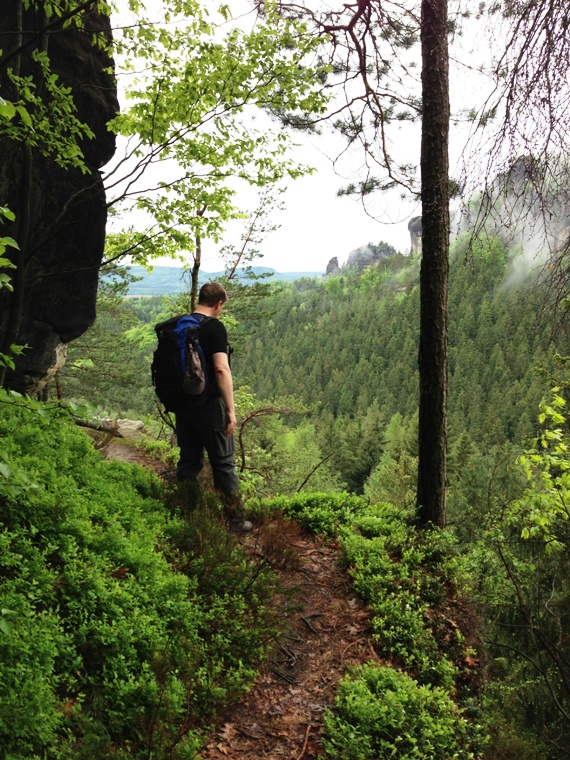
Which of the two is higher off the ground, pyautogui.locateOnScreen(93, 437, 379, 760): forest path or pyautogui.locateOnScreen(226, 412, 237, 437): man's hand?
pyautogui.locateOnScreen(226, 412, 237, 437): man's hand

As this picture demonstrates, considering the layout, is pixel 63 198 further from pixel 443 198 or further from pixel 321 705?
pixel 321 705

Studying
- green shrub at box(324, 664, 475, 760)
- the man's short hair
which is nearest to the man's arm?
the man's short hair

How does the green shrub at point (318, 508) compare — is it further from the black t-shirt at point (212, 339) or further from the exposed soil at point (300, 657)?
the black t-shirt at point (212, 339)

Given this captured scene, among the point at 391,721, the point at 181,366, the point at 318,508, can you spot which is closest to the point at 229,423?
the point at 181,366

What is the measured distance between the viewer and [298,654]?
3.85 meters

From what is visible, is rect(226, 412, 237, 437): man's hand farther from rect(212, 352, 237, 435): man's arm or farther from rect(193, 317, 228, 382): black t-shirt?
rect(193, 317, 228, 382): black t-shirt

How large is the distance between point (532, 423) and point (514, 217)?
Result: 76653 mm

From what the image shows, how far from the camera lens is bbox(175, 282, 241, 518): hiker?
4.43 meters

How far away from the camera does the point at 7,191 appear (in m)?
6.21

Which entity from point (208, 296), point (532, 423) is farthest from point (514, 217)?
point (532, 423)

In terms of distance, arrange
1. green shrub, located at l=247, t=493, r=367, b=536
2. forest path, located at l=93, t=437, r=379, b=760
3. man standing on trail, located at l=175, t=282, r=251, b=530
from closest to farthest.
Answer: forest path, located at l=93, t=437, r=379, b=760 → man standing on trail, located at l=175, t=282, r=251, b=530 → green shrub, located at l=247, t=493, r=367, b=536

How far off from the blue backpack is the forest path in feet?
5.13

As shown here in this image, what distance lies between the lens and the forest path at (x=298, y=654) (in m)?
2.95

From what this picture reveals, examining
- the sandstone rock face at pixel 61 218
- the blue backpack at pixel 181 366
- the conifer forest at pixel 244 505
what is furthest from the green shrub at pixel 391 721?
the sandstone rock face at pixel 61 218
